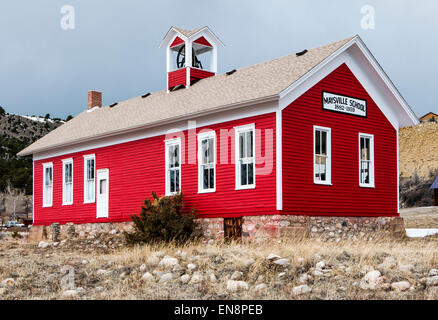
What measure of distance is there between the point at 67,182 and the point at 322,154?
1242cm

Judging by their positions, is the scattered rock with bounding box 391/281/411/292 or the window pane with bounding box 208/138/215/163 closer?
the scattered rock with bounding box 391/281/411/292

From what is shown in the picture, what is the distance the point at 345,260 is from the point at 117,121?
14.4 m

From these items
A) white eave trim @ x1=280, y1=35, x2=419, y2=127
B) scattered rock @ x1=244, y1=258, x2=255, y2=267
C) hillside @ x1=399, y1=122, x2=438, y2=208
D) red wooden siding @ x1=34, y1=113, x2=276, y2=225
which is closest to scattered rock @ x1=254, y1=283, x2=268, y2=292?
scattered rock @ x1=244, y1=258, x2=255, y2=267

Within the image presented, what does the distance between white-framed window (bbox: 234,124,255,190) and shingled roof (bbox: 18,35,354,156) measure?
0.96 metres

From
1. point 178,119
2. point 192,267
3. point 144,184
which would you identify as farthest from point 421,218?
point 192,267

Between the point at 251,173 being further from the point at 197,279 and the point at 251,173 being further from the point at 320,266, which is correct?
the point at 197,279

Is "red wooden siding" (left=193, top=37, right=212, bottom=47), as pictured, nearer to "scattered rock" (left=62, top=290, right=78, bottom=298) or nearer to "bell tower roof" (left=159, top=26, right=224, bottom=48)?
"bell tower roof" (left=159, top=26, right=224, bottom=48)

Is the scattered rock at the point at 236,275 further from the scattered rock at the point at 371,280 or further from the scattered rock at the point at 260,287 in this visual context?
the scattered rock at the point at 371,280

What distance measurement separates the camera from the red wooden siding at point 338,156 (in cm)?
1864

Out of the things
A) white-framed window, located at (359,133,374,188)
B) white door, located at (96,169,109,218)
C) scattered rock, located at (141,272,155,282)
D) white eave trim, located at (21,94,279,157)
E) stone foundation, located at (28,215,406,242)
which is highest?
white eave trim, located at (21,94,279,157)

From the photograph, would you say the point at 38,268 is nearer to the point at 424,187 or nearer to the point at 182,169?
the point at 182,169

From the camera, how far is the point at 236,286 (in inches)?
435

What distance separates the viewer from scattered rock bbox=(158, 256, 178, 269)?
13552 mm
